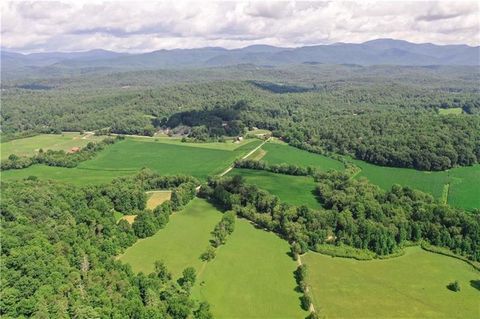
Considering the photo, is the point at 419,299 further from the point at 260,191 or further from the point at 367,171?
the point at 367,171

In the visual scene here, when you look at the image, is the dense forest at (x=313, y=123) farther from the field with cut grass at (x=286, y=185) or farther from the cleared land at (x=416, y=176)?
the field with cut grass at (x=286, y=185)

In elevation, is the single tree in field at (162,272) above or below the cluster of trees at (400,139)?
below

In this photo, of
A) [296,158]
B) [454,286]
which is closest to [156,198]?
[296,158]

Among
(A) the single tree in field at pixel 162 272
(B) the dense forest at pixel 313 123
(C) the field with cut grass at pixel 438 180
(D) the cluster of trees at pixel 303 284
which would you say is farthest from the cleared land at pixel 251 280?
(B) the dense forest at pixel 313 123

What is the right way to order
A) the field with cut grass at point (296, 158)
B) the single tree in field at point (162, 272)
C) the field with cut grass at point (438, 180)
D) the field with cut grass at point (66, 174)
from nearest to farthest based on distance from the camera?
the single tree in field at point (162, 272) → the field with cut grass at point (438, 180) → the field with cut grass at point (66, 174) → the field with cut grass at point (296, 158)

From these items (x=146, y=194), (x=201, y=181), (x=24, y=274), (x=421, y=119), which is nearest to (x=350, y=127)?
(x=421, y=119)

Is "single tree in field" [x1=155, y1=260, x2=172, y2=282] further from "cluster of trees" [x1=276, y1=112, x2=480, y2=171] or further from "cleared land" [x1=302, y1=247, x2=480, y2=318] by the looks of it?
Answer: "cluster of trees" [x1=276, y1=112, x2=480, y2=171]
